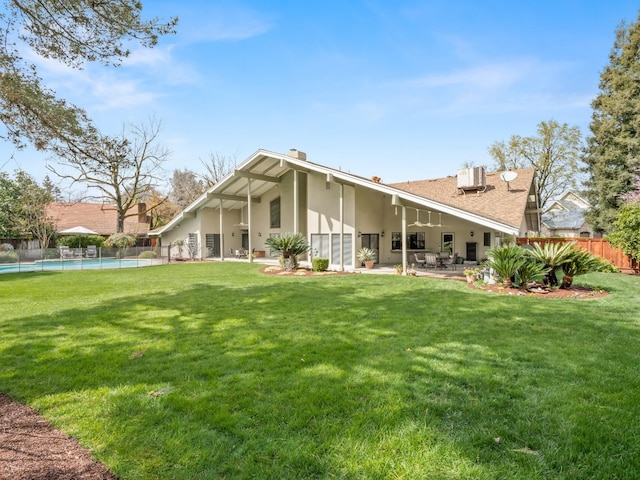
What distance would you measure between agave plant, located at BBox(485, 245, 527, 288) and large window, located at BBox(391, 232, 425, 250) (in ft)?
26.8

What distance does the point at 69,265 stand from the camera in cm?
1911

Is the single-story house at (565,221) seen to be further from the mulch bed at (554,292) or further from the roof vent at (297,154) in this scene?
the roof vent at (297,154)

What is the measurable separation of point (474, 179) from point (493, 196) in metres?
1.38

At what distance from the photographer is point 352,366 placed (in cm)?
422

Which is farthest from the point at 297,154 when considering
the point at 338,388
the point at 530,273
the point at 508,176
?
the point at 338,388

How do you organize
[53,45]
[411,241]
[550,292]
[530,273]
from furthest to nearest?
[411,241] < [530,273] < [550,292] < [53,45]

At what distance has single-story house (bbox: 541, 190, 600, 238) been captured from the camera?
31453 millimetres

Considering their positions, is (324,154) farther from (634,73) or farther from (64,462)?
(64,462)

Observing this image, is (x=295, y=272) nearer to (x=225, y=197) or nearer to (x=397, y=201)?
(x=397, y=201)

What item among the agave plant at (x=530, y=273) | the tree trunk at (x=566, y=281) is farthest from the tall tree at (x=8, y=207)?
the tree trunk at (x=566, y=281)

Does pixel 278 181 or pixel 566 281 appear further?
pixel 278 181

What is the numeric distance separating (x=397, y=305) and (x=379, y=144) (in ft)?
51.4

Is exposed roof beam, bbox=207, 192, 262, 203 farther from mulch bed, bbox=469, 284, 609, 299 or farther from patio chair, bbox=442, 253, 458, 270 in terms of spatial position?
mulch bed, bbox=469, 284, 609, 299

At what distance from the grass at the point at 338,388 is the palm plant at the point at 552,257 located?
2588 mm
